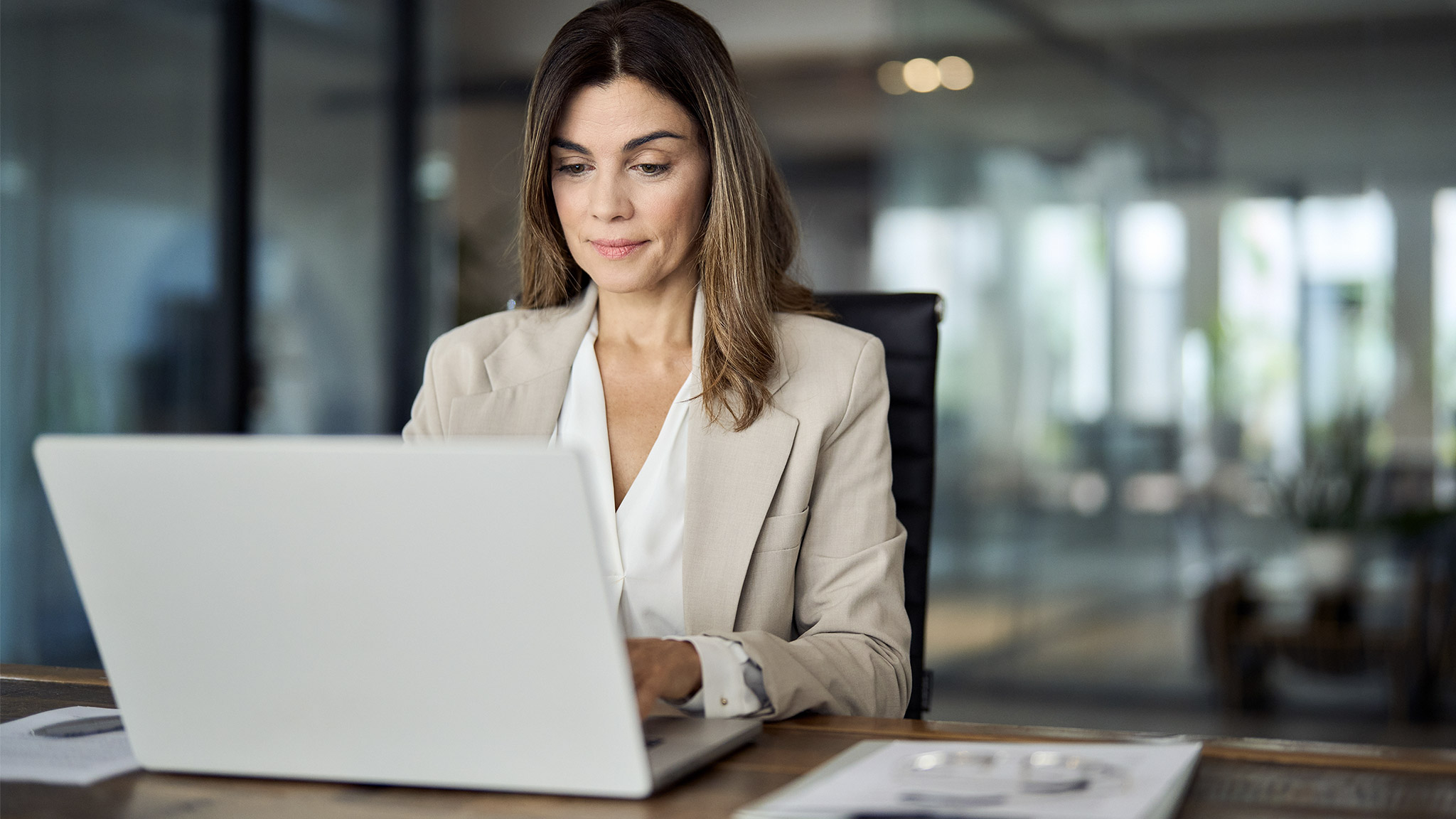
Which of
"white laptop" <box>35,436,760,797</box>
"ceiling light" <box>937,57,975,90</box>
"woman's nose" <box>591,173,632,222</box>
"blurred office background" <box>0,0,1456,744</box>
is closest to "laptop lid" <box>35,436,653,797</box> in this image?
"white laptop" <box>35,436,760,797</box>

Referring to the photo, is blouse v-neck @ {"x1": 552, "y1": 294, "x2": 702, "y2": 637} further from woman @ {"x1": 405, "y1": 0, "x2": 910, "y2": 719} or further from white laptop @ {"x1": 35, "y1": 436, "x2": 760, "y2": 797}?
white laptop @ {"x1": 35, "y1": 436, "x2": 760, "y2": 797}

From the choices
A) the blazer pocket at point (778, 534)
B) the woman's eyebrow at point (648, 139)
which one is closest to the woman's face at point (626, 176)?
the woman's eyebrow at point (648, 139)

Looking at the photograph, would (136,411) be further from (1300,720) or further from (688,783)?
(1300,720)

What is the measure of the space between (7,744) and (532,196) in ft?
2.81

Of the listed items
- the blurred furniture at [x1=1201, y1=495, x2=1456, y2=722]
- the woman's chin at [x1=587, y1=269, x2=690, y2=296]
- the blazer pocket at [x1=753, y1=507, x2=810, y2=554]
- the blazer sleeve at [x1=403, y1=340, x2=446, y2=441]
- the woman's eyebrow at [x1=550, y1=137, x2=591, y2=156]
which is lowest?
the blurred furniture at [x1=1201, y1=495, x2=1456, y2=722]

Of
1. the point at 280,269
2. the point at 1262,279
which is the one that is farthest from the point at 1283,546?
the point at 280,269

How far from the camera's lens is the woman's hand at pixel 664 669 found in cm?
98

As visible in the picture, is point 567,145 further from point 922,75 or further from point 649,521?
point 922,75

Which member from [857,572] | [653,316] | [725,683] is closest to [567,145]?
[653,316]

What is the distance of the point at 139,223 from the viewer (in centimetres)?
396

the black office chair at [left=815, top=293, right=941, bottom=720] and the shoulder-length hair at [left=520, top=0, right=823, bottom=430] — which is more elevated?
the shoulder-length hair at [left=520, top=0, right=823, bottom=430]

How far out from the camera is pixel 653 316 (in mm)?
1661

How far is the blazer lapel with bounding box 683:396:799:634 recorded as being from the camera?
4.51 ft

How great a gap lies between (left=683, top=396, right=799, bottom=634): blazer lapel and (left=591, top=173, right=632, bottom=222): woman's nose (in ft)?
0.90
